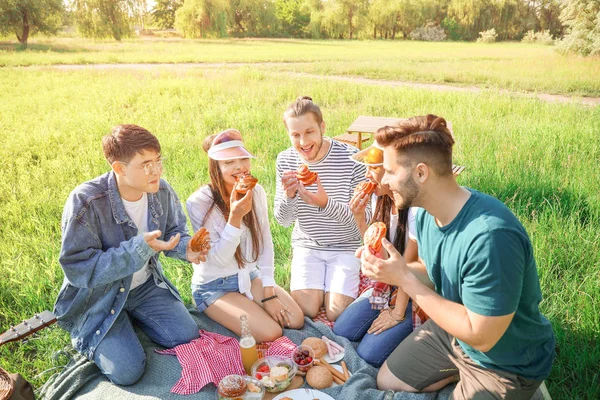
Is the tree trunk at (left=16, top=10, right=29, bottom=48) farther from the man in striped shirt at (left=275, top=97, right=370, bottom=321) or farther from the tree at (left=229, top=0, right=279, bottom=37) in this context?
the tree at (left=229, top=0, right=279, bottom=37)

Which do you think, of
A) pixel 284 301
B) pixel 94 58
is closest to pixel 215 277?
pixel 284 301

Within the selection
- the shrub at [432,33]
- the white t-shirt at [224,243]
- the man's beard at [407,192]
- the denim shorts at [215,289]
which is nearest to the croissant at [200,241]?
the white t-shirt at [224,243]

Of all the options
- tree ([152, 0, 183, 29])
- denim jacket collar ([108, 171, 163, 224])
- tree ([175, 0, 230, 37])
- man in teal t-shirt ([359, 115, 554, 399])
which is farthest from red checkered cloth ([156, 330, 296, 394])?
tree ([175, 0, 230, 37])

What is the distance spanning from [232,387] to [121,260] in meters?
1.19

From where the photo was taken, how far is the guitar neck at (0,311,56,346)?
9.57 ft

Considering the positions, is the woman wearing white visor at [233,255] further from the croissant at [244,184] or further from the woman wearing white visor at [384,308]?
the woman wearing white visor at [384,308]

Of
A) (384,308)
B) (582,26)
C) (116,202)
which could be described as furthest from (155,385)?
(582,26)

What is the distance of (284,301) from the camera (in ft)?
12.1

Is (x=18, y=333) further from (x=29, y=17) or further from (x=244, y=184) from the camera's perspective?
(x=29, y=17)

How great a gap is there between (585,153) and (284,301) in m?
5.75

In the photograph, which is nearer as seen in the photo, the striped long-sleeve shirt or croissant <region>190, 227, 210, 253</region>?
croissant <region>190, 227, 210, 253</region>

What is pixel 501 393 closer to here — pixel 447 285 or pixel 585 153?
pixel 447 285

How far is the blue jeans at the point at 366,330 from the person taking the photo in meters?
3.18

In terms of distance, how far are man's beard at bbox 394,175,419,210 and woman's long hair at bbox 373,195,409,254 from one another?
3.06 ft
